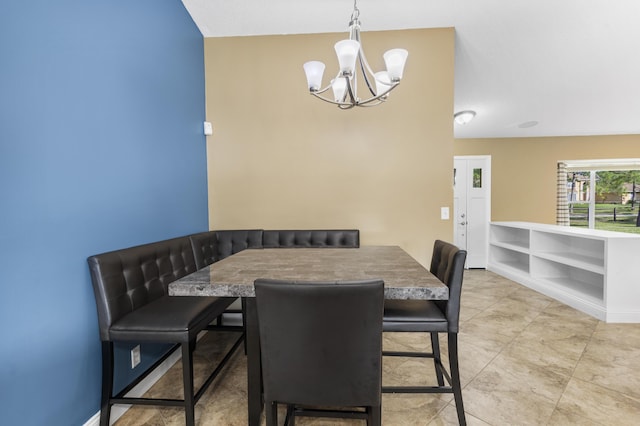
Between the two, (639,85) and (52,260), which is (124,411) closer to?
(52,260)

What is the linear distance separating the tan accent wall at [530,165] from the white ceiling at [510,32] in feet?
4.80

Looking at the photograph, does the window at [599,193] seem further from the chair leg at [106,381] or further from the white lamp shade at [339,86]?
the chair leg at [106,381]

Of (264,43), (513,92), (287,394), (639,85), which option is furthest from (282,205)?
(639,85)

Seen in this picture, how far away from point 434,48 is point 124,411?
153 inches

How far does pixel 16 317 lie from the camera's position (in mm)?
1196

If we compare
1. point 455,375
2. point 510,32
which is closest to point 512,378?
point 455,375

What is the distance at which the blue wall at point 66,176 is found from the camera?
3.92ft

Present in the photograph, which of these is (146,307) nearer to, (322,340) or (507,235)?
(322,340)

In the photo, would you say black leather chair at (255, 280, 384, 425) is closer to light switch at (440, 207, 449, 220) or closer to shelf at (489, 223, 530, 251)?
light switch at (440, 207, 449, 220)

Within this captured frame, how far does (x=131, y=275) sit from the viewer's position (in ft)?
5.52

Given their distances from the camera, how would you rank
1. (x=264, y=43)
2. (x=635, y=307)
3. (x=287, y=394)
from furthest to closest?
(x=264, y=43) < (x=635, y=307) < (x=287, y=394)

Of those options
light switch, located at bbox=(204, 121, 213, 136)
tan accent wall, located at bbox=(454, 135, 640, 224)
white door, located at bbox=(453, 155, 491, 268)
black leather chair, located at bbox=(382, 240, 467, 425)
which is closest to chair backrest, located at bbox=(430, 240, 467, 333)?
black leather chair, located at bbox=(382, 240, 467, 425)

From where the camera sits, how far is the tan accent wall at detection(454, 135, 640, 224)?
563 cm

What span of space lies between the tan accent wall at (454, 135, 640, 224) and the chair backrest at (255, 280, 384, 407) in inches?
228
